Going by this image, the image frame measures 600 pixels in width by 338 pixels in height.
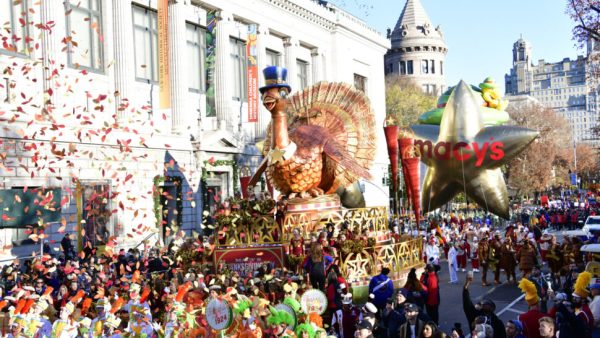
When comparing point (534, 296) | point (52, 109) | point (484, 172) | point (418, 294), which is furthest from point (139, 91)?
point (534, 296)

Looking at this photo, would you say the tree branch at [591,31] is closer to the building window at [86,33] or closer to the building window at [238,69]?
the building window at [86,33]

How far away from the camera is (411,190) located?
24.2m

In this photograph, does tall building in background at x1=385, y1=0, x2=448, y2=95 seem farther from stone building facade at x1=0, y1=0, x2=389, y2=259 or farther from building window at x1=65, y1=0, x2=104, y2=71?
building window at x1=65, y1=0, x2=104, y2=71

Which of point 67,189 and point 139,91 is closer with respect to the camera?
point 67,189

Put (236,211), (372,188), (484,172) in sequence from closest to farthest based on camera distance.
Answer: (236,211), (484,172), (372,188)

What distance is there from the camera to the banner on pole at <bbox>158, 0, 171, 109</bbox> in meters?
30.1

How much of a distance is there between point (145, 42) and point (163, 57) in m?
1.35

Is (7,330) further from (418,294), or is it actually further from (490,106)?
(490,106)

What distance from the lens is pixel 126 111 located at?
29.1 m

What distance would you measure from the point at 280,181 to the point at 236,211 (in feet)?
8.50

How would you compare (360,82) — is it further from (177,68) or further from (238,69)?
(177,68)

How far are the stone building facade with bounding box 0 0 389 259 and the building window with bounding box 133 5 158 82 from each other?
0.06 m

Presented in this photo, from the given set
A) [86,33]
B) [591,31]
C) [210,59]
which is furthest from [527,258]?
[210,59]

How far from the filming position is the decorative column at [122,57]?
2856 centimetres
